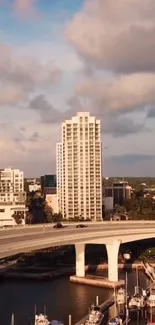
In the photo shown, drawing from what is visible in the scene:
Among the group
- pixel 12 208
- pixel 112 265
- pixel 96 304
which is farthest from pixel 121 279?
pixel 12 208

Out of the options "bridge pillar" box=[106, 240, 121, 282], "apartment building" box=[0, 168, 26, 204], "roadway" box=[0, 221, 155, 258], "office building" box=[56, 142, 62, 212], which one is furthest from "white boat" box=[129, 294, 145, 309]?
"office building" box=[56, 142, 62, 212]

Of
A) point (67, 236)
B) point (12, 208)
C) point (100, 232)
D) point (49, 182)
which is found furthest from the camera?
point (49, 182)

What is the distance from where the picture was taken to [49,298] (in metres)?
36.1

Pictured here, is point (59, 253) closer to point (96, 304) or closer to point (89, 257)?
point (89, 257)

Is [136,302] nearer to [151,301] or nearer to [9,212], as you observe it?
[151,301]

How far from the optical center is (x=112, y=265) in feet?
137

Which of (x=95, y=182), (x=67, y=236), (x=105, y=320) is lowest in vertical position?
(x=105, y=320)

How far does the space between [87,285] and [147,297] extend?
23.6 ft

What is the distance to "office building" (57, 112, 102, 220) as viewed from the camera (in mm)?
73438

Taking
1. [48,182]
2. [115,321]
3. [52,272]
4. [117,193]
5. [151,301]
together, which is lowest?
[115,321]

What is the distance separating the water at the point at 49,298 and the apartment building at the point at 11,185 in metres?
34.6

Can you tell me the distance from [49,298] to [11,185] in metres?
45.8

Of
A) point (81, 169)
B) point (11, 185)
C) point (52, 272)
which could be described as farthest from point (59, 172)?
point (52, 272)

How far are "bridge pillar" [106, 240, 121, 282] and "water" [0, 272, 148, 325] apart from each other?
4.12 feet
